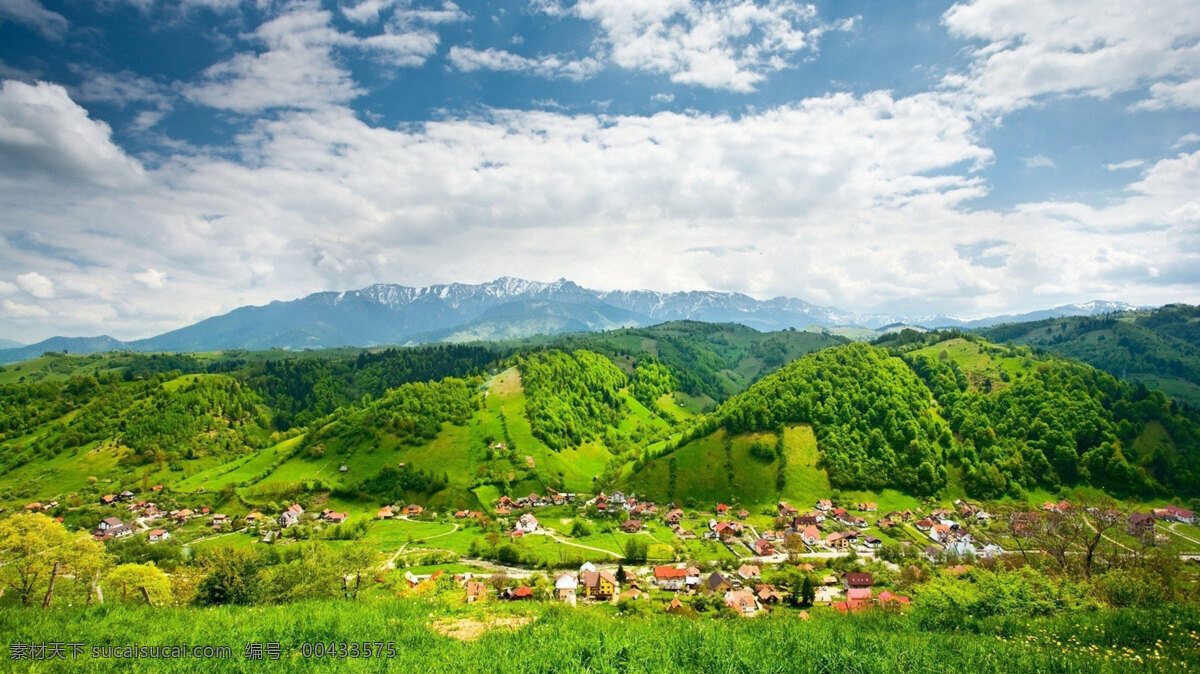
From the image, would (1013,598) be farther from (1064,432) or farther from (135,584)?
(1064,432)

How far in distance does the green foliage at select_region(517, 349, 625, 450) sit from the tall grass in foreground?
13058 cm

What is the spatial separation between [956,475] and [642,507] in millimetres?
74917

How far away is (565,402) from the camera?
169625mm

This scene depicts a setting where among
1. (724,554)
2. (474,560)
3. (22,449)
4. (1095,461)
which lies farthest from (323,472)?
(1095,461)

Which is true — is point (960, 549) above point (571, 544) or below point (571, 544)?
below

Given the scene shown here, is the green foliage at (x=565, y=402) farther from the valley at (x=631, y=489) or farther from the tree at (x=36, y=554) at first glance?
the tree at (x=36, y=554)

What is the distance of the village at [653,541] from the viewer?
6047 centimetres

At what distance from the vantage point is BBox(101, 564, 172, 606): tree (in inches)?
1481

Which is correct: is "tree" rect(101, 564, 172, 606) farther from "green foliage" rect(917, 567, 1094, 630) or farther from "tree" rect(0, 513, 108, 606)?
"green foliage" rect(917, 567, 1094, 630)

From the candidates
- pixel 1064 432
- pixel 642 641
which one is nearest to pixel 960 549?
pixel 1064 432

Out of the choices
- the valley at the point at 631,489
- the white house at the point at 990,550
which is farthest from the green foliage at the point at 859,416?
the white house at the point at 990,550

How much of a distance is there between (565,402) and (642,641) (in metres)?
157

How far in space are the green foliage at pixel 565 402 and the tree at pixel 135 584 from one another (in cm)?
10804

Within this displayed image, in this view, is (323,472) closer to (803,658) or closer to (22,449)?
(22,449)
